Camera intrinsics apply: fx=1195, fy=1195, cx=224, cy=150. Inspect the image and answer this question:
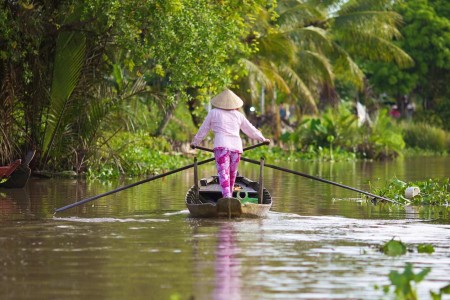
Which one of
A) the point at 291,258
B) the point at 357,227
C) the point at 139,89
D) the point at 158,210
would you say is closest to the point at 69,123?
the point at 139,89

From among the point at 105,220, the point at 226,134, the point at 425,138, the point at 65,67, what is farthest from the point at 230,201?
the point at 425,138

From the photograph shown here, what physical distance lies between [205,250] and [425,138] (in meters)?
42.4

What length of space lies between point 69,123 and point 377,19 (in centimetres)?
2313

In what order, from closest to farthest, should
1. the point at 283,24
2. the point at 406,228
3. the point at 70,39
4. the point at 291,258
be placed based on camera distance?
1. the point at 291,258
2. the point at 406,228
3. the point at 70,39
4. the point at 283,24

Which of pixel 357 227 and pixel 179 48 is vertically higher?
pixel 179 48

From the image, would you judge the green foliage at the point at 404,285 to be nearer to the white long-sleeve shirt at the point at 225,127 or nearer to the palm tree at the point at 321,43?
the white long-sleeve shirt at the point at 225,127

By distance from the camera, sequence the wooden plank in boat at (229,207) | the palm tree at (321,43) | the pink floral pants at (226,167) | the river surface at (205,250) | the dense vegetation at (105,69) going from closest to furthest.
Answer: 1. the river surface at (205,250)
2. the wooden plank in boat at (229,207)
3. the pink floral pants at (226,167)
4. the dense vegetation at (105,69)
5. the palm tree at (321,43)

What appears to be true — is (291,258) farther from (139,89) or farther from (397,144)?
(397,144)

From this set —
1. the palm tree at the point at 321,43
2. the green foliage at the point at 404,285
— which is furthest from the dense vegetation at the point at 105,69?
the green foliage at the point at 404,285

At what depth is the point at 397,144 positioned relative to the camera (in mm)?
45781

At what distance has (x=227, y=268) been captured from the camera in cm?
1089

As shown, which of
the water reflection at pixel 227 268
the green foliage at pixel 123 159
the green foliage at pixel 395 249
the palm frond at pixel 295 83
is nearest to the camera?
the water reflection at pixel 227 268

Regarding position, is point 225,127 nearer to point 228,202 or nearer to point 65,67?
point 228,202

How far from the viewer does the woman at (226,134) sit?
1622 cm
